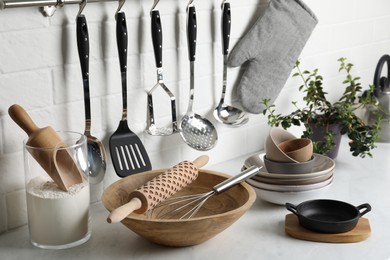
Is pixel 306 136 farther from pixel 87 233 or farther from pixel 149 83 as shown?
pixel 87 233

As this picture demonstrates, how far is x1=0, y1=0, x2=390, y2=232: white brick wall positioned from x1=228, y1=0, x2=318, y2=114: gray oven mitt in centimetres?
3

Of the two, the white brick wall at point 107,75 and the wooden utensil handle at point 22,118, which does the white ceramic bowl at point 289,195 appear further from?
the wooden utensil handle at point 22,118

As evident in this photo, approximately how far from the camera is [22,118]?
1254 mm

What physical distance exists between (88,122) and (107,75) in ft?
0.37

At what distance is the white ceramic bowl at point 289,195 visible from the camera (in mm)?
1477

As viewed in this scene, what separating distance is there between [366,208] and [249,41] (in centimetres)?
53

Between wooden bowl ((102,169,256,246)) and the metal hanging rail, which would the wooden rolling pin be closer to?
wooden bowl ((102,169,256,246))

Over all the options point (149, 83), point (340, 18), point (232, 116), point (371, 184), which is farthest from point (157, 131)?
point (340, 18)

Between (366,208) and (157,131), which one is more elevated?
(157,131)

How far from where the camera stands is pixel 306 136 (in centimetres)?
173

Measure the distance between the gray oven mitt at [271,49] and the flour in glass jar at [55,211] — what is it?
1.95 feet

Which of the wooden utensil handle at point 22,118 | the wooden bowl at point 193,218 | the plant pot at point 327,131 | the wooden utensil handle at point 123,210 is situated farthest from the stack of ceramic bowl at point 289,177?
the wooden utensil handle at point 22,118

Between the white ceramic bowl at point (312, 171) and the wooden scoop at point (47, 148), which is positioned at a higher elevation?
the wooden scoop at point (47, 148)

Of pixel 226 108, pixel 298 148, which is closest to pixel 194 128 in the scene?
pixel 226 108
